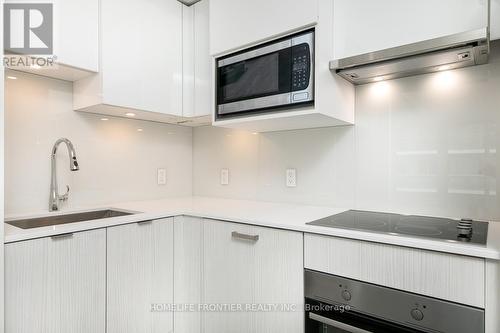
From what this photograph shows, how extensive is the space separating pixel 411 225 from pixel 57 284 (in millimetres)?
1455

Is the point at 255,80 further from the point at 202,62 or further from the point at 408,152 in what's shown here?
the point at 408,152

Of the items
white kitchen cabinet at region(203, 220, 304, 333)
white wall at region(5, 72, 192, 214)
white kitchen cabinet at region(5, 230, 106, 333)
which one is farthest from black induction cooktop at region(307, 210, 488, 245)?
white wall at region(5, 72, 192, 214)

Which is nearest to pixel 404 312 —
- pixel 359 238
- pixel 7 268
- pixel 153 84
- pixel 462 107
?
pixel 359 238

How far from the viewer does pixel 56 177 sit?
166cm

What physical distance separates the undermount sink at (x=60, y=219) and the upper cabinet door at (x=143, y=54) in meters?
0.66

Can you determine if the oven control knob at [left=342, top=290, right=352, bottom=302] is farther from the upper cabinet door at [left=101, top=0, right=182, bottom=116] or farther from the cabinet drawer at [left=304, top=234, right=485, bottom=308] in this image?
the upper cabinet door at [left=101, top=0, right=182, bottom=116]

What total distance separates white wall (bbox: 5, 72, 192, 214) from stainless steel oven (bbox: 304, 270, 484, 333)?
1.38 m

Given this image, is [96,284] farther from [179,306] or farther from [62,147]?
[62,147]

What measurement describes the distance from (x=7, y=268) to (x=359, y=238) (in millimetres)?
1279

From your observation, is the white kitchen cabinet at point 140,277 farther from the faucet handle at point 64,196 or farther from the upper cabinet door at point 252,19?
the upper cabinet door at point 252,19

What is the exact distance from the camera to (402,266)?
999 mm

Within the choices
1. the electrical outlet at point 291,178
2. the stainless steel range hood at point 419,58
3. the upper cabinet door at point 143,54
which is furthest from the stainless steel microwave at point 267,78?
the electrical outlet at point 291,178

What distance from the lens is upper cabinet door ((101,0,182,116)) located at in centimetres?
160

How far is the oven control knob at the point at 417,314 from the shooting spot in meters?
0.96
